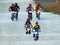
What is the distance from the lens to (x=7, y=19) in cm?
2531

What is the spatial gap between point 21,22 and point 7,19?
76.8 inches

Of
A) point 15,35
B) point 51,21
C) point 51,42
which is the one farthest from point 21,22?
point 51,42

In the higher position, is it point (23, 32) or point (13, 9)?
point (13, 9)

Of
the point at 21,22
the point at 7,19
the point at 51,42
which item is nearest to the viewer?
the point at 51,42

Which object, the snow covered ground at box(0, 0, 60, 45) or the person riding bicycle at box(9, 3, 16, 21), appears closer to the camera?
the snow covered ground at box(0, 0, 60, 45)

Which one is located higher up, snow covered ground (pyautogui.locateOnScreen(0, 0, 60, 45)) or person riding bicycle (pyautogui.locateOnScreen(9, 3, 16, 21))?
person riding bicycle (pyautogui.locateOnScreen(9, 3, 16, 21))

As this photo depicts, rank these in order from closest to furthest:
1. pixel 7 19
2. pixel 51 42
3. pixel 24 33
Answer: pixel 51 42 → pixel 24 33 → pixel 7 19

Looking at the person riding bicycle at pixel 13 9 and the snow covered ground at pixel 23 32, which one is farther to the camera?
the person riding bicycle at pixel 13 9

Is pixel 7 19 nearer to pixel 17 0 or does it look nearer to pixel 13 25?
pixel 13 25

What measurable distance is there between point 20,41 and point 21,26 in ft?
13.6

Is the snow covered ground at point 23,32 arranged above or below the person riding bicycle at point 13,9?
below

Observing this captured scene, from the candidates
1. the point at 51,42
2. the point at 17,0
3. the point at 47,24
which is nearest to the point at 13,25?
the point at 47,24

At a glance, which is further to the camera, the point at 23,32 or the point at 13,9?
the point at 13,9

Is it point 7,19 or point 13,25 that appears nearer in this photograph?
point 13,25
